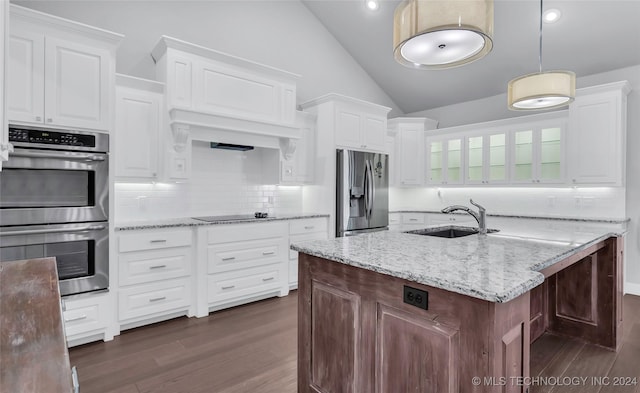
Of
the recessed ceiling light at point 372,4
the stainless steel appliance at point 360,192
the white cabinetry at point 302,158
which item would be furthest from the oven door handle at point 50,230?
the recessed ceiling light at point 372,4

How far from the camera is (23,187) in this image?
8.08 feet

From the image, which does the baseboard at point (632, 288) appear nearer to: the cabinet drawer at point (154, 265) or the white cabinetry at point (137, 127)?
the cabinet drawer at point (154, 265)

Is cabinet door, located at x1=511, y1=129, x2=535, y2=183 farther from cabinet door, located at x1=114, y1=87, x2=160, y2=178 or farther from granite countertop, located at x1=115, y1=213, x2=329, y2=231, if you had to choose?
cabinet door, located at x1=114, y1=87, x2=160, y2=178

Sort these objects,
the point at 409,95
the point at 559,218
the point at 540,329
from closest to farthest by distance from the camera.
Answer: the point at 540,329 < the point at 559,218 < the point at 409,95

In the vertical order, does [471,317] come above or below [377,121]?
below

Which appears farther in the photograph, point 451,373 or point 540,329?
point 540,329

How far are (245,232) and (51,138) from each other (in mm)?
1843

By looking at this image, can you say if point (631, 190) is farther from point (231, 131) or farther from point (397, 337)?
point (231, 131)

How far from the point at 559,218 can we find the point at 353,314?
160 inches

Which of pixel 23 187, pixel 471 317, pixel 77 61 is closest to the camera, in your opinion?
pixel 471 317

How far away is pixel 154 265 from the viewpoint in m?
3.08

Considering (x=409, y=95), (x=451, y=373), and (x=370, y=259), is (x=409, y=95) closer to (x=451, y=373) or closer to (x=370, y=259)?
(x=370, y=259)

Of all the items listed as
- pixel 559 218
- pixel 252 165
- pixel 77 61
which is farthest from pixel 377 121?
pixel 77 61

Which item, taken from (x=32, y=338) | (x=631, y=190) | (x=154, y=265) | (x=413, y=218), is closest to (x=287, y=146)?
(x=154, y=265)
